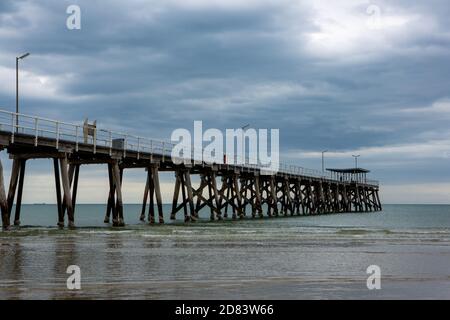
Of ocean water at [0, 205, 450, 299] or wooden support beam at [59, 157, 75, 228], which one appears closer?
ocean water at [0, 205, 450, 299]

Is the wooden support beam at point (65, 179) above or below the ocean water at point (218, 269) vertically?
above

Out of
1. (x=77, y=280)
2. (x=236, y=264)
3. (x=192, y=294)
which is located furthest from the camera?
(x=236, y=264)

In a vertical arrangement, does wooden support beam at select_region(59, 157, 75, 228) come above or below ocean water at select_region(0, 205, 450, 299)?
above

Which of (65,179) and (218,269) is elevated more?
(65,179)

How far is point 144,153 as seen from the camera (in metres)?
36.5

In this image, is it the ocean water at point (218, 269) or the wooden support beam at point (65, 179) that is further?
the wooden support beam at point (65, 179)

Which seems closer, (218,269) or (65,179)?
(218,269)

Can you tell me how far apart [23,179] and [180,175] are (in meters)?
14.2
